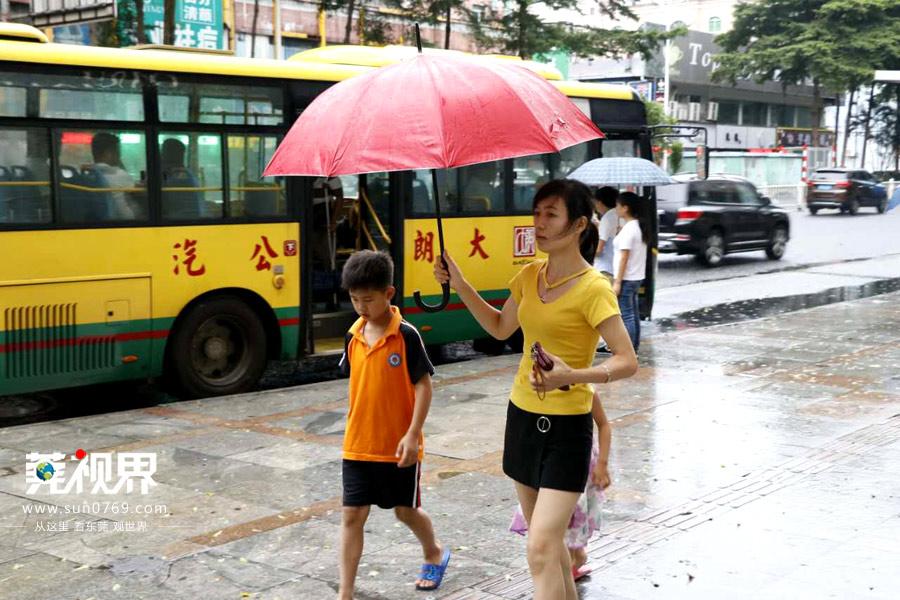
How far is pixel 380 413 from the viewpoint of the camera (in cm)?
464

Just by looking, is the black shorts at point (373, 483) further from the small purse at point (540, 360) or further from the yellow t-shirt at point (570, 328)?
the small purse at point (540, 360)

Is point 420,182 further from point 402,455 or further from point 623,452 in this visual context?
point 402,455

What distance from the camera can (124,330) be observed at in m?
8.96

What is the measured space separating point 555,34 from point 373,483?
19.3m

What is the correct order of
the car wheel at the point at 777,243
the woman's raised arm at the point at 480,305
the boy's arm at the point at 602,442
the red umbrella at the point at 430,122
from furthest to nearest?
1. the car wheel at the point at 777,243
2. the boy's arm at the point at 602,442
3. the woman's raised arm at the point at 480,305
4. the red umbrella at the point at 430,122

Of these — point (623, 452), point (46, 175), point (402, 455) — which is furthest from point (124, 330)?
point (402, 455)

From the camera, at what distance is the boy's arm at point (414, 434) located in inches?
180

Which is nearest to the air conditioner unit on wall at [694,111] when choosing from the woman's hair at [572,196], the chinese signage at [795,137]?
the chinese signage at [795,137]

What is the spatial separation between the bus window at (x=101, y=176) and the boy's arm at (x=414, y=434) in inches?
197

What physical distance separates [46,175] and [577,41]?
1660cm

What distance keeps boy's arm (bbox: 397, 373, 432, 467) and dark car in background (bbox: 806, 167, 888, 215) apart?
125 feet

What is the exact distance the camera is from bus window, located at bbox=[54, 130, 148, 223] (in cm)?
867

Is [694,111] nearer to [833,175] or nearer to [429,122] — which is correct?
[833,175]

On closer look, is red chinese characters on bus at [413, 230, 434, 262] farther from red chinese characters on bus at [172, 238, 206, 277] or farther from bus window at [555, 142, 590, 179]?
red chinese characters on bus at [172, 238, 206, 277]
